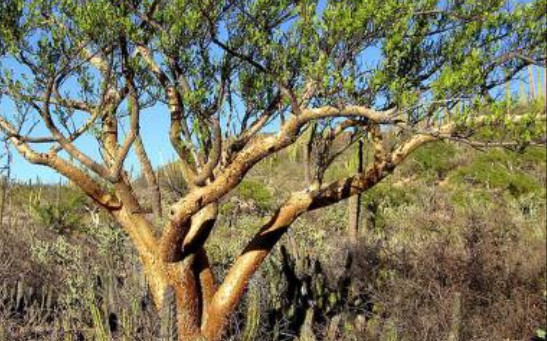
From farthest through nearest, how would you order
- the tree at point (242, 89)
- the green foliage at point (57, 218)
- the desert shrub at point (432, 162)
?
the desert shrub at point (432, 162)
the green foliage at point (57, 218)
the tree at point (242, 89)

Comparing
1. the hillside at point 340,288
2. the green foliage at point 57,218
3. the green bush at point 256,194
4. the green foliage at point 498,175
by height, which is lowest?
the hillside at point 340,288

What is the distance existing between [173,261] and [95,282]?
2.08 m

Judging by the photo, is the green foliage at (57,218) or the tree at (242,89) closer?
the tree at (242,89)

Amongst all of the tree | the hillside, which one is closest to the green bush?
the hillside

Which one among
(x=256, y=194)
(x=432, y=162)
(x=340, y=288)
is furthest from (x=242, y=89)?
(x=432, y=162)

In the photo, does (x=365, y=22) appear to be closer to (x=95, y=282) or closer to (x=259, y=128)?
(x=259, y=128)

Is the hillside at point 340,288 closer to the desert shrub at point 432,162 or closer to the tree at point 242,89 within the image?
the tree at point 242,89

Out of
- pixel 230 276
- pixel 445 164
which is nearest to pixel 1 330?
pixel 230 276

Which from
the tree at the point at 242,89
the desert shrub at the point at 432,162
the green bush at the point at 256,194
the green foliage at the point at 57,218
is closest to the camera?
the tree at the point at 242,89

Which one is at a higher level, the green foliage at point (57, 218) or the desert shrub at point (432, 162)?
the desert shrub at point (432, 162)

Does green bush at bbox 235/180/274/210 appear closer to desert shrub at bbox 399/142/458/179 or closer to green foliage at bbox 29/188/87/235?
green foliage at bbox 29/188/87/235

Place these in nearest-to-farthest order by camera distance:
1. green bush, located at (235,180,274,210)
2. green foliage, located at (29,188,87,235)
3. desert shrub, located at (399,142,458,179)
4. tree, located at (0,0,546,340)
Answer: tree, located at (0,0,546,340) → green foliage, located at (29,188,87,235) → green bush, located at (235,180,274,210) → desert shrub, located at (399,142,458,179)

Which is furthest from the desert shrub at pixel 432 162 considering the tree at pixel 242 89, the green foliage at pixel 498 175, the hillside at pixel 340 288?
the tree at pixel 242 89

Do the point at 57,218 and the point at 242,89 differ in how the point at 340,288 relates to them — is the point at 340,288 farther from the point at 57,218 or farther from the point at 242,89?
the point at 57,218
